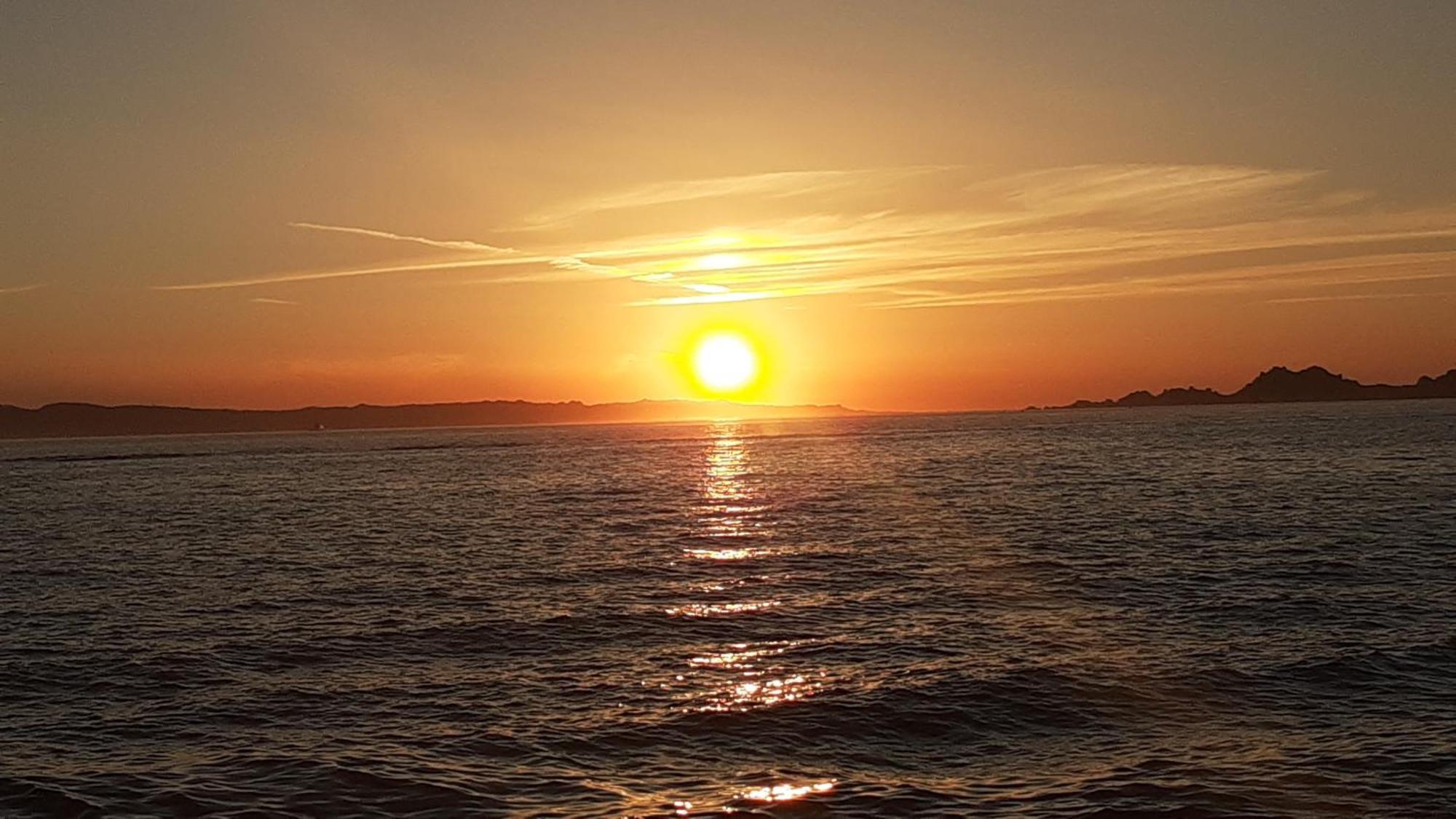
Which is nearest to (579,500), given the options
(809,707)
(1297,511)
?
(1297,511)

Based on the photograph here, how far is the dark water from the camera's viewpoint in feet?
65.1

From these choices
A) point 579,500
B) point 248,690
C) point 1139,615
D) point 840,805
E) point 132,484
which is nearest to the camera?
point 840,805

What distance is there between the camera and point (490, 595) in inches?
1599

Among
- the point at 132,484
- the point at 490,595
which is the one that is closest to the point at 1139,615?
the point at 490,595

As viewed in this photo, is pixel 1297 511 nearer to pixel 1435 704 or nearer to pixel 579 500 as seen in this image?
pixel 1435 704

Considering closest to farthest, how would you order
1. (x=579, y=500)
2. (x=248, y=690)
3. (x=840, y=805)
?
(x=840, y=805)
(x=248, y=690)
(x=579, y=500)

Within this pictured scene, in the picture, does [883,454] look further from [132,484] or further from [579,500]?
[132,484]

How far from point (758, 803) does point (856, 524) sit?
46.2 m

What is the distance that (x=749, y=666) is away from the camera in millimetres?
28750

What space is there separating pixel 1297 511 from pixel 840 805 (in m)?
54.7

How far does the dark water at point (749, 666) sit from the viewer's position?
19828 millimetres

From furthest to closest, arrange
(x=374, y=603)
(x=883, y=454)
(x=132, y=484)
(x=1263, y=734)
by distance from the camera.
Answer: (x=883, y=454)
(x=132, y=484)
(x=374, y=603)
(x=1263, y=734)

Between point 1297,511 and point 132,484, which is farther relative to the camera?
point 132,484

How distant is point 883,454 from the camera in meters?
158
